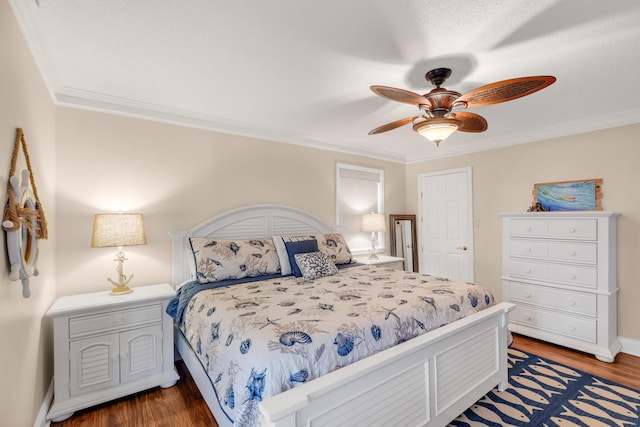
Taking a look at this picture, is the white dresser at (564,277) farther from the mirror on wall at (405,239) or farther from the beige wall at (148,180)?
the beige wall at (148,180)

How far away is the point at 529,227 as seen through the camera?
11.0 ft

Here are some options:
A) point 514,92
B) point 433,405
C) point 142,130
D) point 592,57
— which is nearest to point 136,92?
point 142,130

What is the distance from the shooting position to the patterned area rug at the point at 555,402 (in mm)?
1987

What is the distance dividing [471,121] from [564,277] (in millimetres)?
2157

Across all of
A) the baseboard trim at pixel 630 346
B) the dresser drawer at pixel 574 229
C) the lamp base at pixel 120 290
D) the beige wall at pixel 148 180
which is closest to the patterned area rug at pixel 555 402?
the baseboard trim at pixel 630 346

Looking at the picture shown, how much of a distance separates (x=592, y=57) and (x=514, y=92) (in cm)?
71

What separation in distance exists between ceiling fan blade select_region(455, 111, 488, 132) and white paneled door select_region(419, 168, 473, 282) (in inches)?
81.8

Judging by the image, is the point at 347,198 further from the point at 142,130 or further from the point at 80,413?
the point at 80,413

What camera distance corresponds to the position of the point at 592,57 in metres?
1.93

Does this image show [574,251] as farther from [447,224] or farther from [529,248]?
[447,224]

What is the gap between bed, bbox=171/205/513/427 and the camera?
1.31m

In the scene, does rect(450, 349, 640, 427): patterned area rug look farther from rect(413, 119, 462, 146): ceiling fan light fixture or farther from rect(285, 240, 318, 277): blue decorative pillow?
rect(413, 119, 462, 146): ceiling fan light fixture

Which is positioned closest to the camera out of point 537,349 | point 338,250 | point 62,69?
point 62,69

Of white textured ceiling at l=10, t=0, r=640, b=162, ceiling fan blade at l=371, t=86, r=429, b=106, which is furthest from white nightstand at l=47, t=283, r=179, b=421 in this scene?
ceiling fan blade at l=371, t=86, r=429, b=106
